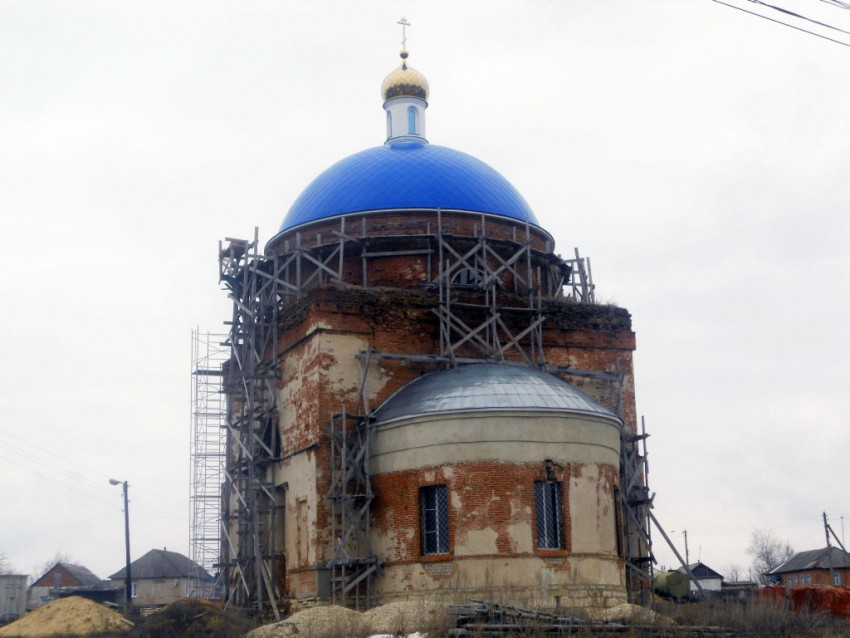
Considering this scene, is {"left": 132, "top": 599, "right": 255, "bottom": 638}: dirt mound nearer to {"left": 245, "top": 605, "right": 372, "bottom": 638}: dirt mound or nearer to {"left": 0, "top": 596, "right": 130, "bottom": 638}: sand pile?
{"left": 245, "top": 605, "right": 372, "bottom": 638}: dirt mound

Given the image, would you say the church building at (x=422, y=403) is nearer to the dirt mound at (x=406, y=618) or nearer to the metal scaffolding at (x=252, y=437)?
the metal scaffolding at (x=252, y=437)

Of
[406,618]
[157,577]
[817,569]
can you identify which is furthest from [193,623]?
[817,569]

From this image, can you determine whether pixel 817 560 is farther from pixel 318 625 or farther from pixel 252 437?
pixel 318 625

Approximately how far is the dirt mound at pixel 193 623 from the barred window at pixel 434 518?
3439mm

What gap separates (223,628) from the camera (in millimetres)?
18969

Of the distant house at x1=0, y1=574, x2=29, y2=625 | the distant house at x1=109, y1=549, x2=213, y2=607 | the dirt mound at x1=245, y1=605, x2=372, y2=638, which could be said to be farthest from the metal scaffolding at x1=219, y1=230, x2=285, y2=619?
the distant house at x1=0, y1=574, x2=29, y2=625

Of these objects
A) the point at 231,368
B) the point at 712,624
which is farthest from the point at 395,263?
the point at 712,624

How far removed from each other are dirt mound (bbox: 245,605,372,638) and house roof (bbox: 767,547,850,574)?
117 feet

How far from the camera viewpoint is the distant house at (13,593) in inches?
1983

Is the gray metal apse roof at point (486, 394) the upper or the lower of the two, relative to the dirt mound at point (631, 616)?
upper

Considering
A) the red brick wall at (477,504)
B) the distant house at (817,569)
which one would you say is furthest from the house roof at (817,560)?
the red brick wall at (477,504)

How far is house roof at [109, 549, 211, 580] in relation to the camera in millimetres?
52562

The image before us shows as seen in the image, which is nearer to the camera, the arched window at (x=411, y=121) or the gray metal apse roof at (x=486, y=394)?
the gray metal apse roof at (x=486, y=394)

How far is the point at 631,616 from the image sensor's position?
56.0 feet
